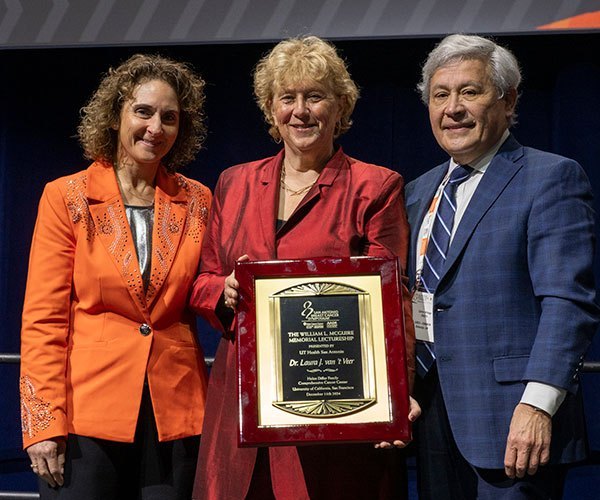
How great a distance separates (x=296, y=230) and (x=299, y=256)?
0.24 feet

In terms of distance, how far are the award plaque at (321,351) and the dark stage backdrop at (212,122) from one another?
2.58 metres

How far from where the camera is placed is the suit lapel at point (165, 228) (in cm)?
222

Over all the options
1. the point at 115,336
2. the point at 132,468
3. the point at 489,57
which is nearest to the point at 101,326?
the point at 115,336

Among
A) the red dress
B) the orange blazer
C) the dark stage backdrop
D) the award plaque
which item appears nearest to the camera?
the award plaque

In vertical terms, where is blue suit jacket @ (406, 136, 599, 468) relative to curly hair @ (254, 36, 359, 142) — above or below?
below

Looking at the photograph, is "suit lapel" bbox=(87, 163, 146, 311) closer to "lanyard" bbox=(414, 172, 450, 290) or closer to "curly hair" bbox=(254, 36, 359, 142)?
"curly hair" bbox=(254, 36, 359, 142)

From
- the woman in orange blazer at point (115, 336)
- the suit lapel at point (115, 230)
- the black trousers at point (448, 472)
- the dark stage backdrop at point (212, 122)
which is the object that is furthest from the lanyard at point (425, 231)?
the dark stage backdrop at point (212, 122)

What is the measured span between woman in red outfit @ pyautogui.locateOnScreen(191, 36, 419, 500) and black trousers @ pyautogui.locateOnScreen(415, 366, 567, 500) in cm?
8

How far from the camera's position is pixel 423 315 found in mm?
2129

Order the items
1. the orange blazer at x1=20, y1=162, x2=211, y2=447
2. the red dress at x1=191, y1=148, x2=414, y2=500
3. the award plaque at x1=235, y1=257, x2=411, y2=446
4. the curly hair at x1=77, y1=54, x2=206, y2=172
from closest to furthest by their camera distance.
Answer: the award plaque at x1=235, y1=257, x2=411, y2=446 < the red dress at x1=191, y1=148, x2=414, y2=500 < the orange blazer at x1=20, y1=162, x2=211, y2=447 < the curly hair at x1=77, y1=54, x2=206, y2=172

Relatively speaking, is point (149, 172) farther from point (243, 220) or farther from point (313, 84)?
point (313, 84)

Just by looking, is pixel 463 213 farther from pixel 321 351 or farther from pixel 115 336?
pixel 115 336

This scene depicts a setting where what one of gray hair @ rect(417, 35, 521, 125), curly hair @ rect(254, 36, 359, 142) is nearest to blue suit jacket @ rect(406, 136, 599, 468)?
gray hair @ rect(417, 35, 521, 125)

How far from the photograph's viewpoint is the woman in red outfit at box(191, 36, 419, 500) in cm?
203
